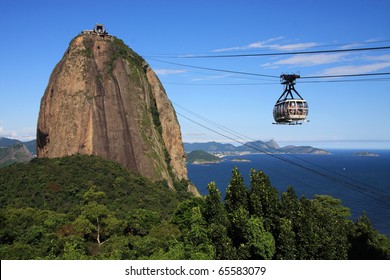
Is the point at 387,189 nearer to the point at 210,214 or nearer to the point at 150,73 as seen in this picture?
the point at 150,73

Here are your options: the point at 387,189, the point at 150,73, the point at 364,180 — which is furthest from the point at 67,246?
the point at 364,180

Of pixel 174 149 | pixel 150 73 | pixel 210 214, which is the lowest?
pixel 210 214

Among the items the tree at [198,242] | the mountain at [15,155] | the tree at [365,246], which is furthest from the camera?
the mountain at [15,155]

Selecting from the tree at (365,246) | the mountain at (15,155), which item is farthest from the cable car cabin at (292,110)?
the mountain at (15,155)

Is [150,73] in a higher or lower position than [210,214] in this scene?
higher

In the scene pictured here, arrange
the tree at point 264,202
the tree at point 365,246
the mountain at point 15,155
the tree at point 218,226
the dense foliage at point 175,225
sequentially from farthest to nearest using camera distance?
1. the mountain at point 15,155
2. the tree at point 365,246
3. the tree at point 264,202
4. the dense foliage at point 175,225
5. the tree at point 218,226

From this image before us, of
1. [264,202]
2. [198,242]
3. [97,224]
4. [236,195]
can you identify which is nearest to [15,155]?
[97,224]

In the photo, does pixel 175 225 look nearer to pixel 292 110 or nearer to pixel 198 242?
pixel 198 242

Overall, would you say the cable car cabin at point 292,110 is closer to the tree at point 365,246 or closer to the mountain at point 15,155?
the tree at point 365,246
